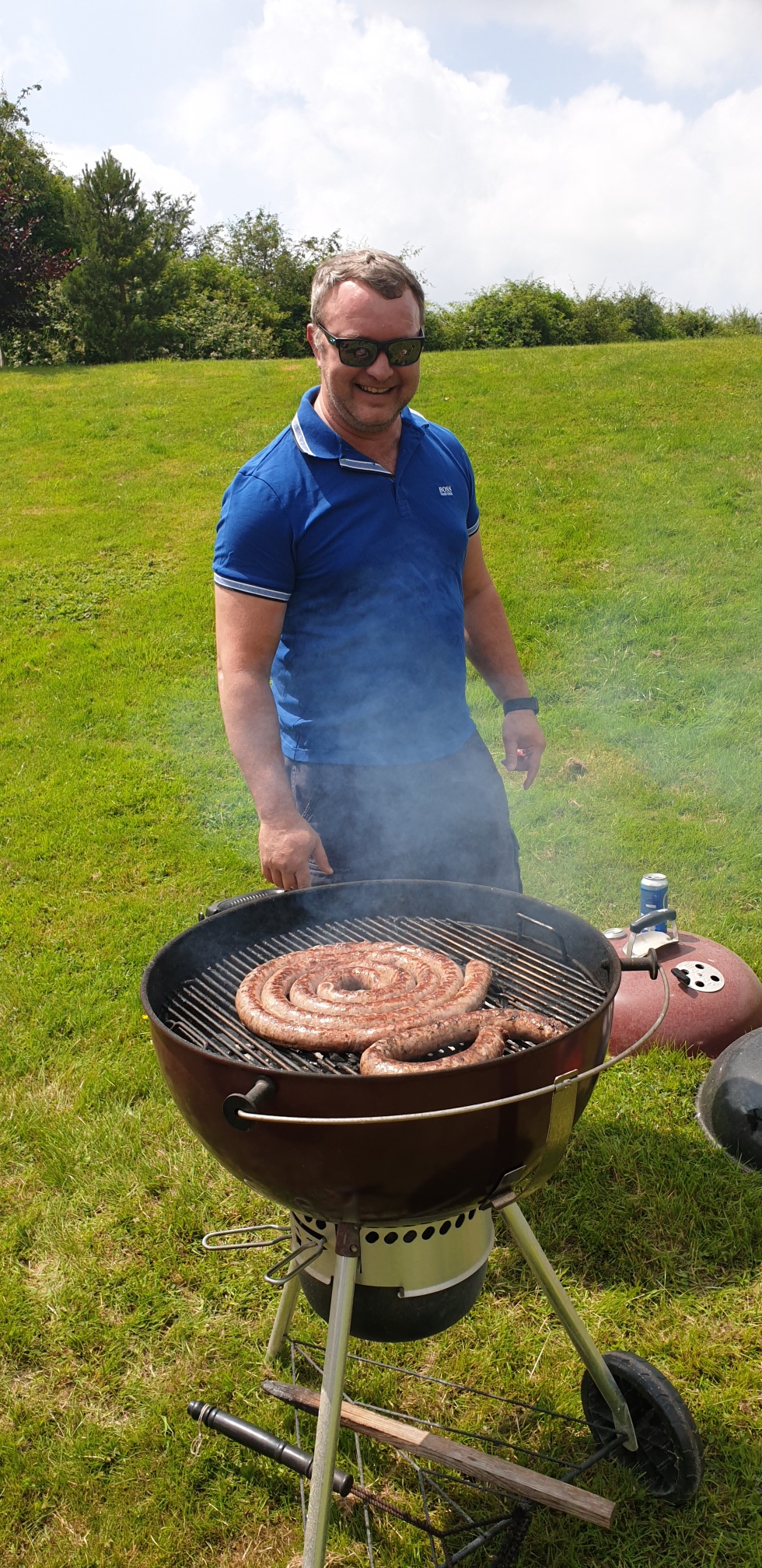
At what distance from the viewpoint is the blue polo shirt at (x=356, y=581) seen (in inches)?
118

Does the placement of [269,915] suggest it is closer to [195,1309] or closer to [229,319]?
[195,1309]

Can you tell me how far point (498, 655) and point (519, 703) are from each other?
226mm

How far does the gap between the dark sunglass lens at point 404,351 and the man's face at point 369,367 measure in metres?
0.02

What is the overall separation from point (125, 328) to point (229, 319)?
2985 mm

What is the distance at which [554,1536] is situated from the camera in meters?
2.48

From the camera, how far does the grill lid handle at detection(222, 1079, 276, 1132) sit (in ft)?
6.14

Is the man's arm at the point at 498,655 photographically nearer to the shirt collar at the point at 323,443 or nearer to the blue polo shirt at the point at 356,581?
the blue polo shirt at the point at 356,581

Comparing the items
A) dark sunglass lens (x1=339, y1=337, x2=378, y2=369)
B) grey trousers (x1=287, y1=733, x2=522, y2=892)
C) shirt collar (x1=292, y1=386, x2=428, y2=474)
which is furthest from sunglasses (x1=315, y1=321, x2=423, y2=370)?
grey trousers (x1=287, y1=733, x2=522, y2=892)

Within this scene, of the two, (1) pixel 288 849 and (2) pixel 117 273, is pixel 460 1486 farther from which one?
(2) pixel 117 273

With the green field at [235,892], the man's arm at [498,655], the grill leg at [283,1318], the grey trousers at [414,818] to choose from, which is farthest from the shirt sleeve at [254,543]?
the green field at [235,892]

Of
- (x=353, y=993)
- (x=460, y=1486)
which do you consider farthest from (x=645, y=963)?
(x=460, y=1486)

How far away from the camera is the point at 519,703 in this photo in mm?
3672

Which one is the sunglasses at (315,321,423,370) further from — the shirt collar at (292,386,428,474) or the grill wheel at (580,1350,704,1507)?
the grill wheel at (580,1350,704,1507)

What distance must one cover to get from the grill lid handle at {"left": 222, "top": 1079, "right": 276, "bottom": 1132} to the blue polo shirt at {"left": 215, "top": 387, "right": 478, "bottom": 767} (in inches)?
57.3
